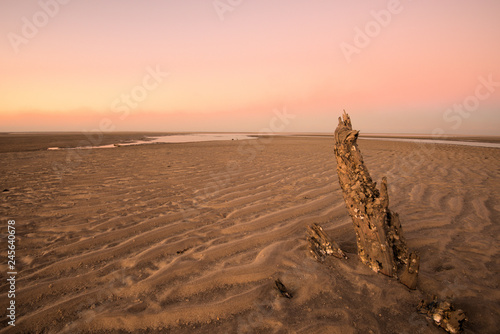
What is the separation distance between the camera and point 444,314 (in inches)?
67.3

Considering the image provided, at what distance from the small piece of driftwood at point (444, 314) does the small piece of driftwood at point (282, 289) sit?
1.02 meters

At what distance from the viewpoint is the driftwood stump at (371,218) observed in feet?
7.37

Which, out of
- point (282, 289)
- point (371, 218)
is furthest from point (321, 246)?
point (282, 289)

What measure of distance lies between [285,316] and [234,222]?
1853 mm

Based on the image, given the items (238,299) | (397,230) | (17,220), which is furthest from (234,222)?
(17,220)

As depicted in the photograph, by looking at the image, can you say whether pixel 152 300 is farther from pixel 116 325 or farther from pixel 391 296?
pixel 391 296

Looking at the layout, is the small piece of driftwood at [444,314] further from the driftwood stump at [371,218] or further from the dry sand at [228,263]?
the driftwood stump at [371,218]

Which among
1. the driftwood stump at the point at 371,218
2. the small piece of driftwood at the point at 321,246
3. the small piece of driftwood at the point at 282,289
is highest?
the driftwood stump at the point at 371,218

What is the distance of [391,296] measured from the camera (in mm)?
1995

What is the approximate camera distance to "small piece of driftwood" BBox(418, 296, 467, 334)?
1.64 meters

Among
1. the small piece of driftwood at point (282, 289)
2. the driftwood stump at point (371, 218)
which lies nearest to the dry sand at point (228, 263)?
the small piece of driftwood at point (282, 289)

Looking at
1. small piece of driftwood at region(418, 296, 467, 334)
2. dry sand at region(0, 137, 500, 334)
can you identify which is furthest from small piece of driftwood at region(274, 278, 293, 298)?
small piece of driftwood at region(418, 296, 467, 334)

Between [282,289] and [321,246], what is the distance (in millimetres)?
778

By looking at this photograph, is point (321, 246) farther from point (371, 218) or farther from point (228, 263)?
point (228, 263)
